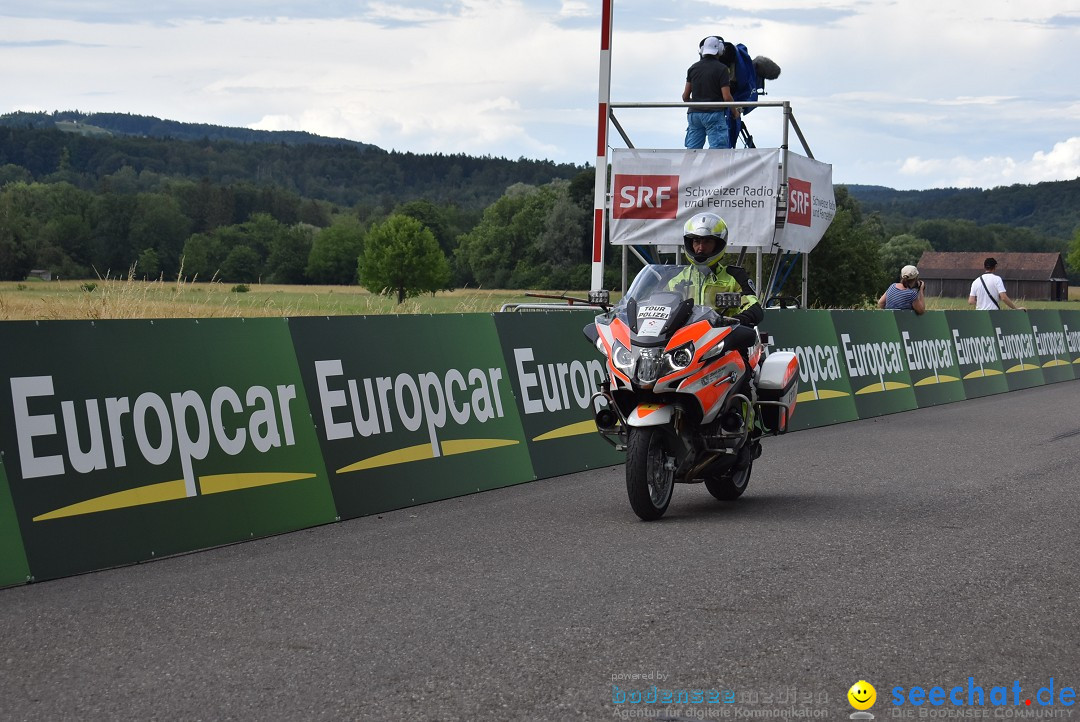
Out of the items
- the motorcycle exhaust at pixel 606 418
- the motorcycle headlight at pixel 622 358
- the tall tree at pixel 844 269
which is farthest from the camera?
the tall tree at pixel 844 269

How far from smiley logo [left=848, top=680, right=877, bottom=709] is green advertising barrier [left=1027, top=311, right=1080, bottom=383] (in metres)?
21.7

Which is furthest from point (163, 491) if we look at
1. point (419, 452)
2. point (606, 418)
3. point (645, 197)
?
point (645, 197)

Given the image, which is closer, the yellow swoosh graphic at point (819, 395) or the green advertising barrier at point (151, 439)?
the green advertising barrier at point (151, 439)

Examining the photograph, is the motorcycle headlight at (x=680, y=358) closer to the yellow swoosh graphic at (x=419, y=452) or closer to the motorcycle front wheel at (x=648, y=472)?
the motorcycle front wheel at (x=648, y=472)

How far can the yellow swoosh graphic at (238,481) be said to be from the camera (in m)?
7.39

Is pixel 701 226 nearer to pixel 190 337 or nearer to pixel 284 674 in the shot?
pixel 190 337

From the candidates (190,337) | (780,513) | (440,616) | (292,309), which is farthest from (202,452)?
(292,309)

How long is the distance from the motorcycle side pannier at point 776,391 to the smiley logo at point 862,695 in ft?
15.0

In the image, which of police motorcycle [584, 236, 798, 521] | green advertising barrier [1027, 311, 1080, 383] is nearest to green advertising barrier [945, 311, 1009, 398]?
green advertising barrier [1027, 311, 1080, 383]

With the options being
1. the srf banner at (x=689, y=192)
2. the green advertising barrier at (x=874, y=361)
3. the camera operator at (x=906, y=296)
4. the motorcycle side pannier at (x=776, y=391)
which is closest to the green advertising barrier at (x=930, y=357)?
the camera operator at (x=906, y=296)

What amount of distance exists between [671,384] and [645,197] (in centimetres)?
1036

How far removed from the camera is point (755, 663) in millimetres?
4656

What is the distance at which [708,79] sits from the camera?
17500 millimetres

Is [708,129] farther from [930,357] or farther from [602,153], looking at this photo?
[930,357]
